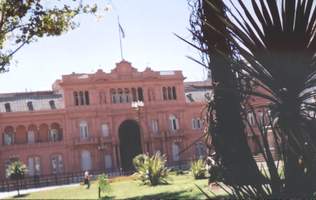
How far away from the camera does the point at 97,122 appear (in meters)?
49.6

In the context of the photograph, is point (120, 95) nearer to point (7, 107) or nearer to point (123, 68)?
point (123, 68)

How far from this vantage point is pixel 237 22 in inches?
111

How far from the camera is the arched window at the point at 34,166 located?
4672 cm

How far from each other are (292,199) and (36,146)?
47066mm

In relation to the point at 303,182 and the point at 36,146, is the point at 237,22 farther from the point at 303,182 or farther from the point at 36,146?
the point at 36,146

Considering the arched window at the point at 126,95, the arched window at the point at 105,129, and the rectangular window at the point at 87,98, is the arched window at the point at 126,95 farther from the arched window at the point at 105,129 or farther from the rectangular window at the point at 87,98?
the rectangular window at the point at 87,98

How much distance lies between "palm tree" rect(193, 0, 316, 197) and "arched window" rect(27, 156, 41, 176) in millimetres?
46389

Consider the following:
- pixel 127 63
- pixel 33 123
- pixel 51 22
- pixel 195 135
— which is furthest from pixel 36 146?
pixel 51 22

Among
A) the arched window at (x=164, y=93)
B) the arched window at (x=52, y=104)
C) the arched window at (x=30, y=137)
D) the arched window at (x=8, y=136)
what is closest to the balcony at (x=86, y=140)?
the arched window at (x=30, y=137)

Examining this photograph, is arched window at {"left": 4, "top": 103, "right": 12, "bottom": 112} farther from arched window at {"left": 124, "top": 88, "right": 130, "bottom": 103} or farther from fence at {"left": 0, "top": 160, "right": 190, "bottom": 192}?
arched window at {"left": 124, "top": 88, "right": 130, "bottom": 103}

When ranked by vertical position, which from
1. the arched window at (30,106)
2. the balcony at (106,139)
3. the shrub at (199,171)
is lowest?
the shrub at (199,171)

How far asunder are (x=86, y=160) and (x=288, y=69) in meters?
47.1

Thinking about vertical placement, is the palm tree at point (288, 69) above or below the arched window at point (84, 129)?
below

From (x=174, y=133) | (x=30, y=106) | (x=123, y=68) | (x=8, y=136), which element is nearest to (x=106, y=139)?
(x=174, y=133)
